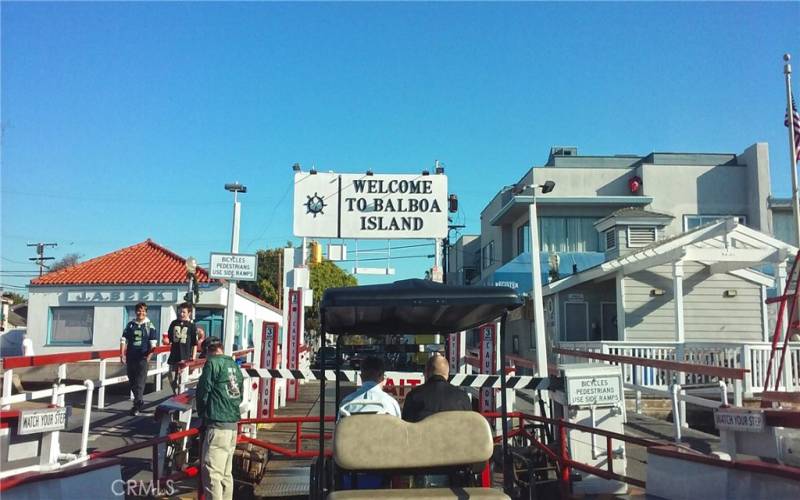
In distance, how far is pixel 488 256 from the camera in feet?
118

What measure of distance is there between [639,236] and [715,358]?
212 inches

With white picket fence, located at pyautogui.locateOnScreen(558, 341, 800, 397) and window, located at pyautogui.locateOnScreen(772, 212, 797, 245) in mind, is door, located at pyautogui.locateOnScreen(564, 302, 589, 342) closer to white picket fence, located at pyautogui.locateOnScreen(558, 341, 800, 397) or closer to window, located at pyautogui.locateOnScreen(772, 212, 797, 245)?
white picket fence, located at pyautogui.locateOnScreen(558, 341, 800, 397)

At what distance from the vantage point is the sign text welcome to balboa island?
44.9 ft

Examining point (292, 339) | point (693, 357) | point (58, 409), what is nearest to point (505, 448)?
point (58, 409)

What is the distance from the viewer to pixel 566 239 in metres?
27.4

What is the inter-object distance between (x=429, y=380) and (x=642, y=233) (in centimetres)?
1625

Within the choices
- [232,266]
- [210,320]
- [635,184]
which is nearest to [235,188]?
[232,266]

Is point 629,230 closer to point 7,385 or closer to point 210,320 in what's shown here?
point 210,320

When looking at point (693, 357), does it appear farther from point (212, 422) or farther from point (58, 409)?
point (58, 409)

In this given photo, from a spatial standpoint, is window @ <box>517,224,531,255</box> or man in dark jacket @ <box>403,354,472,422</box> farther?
window @ <box>517,224,531,255</box>

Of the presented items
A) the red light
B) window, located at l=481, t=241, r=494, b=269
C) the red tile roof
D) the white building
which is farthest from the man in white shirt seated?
window, located at l=481, t=241, r=494, b=269

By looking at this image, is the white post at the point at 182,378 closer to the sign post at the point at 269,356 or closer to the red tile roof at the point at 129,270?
the sign post at the point at 269,356

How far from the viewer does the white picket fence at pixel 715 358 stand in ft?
45.1

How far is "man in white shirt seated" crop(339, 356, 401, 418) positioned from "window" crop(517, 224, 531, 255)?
23.2 m
